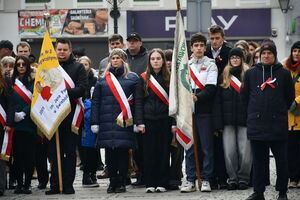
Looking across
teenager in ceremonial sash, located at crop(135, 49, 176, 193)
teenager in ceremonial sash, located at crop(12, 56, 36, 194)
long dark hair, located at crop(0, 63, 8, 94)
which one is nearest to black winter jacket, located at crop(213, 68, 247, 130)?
teenager in ceremonial sash, located at crop(135, 49, 176, 193)

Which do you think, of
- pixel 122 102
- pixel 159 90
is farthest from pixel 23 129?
pixel 159 90

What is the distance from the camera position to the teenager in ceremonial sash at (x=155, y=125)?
11.7 m

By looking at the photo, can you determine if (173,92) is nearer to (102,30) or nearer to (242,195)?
(242,195)

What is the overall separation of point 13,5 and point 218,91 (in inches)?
1038

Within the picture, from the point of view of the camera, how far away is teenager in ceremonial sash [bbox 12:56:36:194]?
12023mm

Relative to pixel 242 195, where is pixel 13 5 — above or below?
above

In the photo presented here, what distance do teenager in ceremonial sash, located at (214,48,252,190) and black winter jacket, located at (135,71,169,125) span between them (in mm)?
728

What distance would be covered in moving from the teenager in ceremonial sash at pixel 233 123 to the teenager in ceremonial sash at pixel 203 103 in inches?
5.8

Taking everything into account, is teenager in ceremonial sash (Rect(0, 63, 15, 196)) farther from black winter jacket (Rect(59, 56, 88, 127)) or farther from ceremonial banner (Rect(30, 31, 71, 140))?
black winter jacket (Rect(59, 56, 88, 127))

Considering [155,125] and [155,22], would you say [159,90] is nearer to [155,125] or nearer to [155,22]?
[155,125]

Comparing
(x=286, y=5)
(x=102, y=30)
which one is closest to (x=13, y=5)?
(x=102, y=30)

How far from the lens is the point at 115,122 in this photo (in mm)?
11664

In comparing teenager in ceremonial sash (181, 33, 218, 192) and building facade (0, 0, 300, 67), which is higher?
building facade (0, 0, 300, 67)

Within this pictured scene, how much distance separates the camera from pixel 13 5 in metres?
37.0
